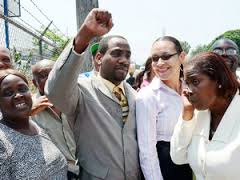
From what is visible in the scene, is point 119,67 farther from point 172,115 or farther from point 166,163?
point 166,163

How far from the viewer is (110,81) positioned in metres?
2.63

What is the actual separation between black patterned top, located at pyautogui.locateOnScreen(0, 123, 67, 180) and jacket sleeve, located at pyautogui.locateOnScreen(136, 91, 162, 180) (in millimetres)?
530

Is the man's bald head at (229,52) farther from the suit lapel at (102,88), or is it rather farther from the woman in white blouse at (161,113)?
the suit lapel at (102,88)

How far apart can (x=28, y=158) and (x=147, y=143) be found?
81cm

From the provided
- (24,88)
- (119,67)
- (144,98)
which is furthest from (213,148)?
(24,88)

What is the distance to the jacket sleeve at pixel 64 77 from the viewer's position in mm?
2080

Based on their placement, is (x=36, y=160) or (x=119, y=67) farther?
(x=119, y=67)

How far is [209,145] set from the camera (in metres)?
2.39

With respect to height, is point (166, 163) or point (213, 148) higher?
point (213, 148)

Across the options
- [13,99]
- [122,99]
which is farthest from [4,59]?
[122,99]

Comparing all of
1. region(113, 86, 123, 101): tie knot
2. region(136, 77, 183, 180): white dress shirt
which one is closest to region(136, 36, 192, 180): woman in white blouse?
region(136, 77, 183, 180): white dress shirt

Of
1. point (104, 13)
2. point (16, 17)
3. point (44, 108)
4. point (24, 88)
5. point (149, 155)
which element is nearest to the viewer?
point (104, 13)

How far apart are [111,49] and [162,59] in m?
0.44

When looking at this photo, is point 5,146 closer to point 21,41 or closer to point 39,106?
point 39,106
